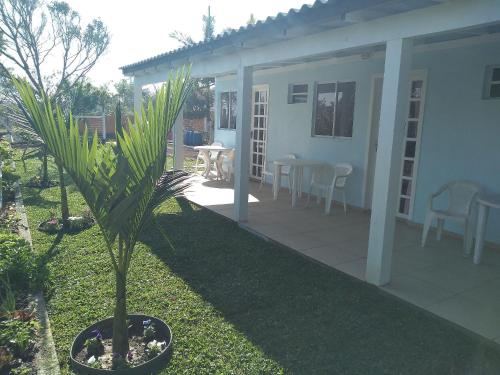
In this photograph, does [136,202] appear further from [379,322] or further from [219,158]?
[219,158]

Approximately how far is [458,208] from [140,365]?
4771 mm

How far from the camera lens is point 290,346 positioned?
3.10m

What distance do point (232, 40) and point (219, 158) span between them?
5.33 metres

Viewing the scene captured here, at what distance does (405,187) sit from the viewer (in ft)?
21.8

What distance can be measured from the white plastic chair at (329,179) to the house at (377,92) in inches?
8.1

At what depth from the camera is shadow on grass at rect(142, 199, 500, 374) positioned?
9.55 feet

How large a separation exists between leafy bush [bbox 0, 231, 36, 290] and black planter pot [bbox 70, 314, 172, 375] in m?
1.26

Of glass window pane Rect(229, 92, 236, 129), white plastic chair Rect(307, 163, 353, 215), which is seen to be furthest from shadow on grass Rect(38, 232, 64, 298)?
glass window pane Rect(229, 92, 236, 129)

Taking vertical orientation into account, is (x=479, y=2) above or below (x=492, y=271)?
above

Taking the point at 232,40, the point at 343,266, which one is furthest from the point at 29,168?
the point at 343,266

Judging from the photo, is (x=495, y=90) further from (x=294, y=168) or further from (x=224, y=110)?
(x=224, y=110)

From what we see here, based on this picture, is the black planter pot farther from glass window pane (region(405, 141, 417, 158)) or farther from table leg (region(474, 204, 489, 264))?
glass window pane (region(405, 141, 417, 158))

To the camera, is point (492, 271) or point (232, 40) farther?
point (232, 40)

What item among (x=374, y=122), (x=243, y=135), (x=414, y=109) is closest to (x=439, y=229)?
(x=414, y=109)
